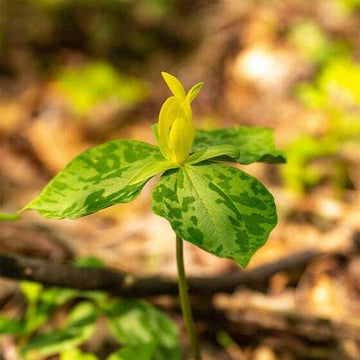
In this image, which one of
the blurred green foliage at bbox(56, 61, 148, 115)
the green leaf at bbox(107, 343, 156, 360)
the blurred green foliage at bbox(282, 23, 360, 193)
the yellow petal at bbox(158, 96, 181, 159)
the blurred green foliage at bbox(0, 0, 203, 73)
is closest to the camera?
the yellow petal at bbox(158, 96, 181, 159)

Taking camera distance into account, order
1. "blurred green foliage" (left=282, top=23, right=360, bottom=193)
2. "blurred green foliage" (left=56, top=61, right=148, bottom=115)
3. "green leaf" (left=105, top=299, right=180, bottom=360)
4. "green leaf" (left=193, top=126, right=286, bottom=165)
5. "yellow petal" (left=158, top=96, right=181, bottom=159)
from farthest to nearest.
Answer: "blurred green foliage" (left=56, top=61, right=148, bottom=115) < "blurred green foliage" (left=282, top=23, right=360, bottom=193) < "green leaf" (left=105, top=299, right=180, bottom=360) < "green leaf" (left=193, top=126, right=286, bottom=165) < "yellow petal" (left=158, top=96, right=181, bottom=159)

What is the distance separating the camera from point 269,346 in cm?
153

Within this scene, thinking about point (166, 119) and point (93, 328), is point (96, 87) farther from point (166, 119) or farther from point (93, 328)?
point (166, 119)

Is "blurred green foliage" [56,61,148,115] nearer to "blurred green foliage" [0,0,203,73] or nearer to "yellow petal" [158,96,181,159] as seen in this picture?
"blurred green foliage" [0,0,203,73]

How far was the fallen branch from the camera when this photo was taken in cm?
122

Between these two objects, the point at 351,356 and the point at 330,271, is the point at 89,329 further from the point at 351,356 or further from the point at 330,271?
the point at 330,271

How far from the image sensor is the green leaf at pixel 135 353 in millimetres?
1201

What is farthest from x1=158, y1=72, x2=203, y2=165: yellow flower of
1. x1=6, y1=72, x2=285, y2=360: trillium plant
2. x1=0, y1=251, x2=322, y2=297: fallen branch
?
x1=0, y1=251, x2=322, y2=297: fallen branch

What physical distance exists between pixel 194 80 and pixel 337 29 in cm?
138

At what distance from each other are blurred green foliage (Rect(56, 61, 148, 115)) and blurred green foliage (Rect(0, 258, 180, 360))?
1988 millimetres

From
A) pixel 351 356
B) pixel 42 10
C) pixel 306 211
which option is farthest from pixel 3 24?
pixel 351 356

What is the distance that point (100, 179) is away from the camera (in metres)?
0.98

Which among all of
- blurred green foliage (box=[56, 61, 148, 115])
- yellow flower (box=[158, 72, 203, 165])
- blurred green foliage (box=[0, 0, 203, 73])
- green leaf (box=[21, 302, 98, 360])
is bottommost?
green leaf (box=[21, 302, 98, 360])

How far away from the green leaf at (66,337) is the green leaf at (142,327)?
0.06m
